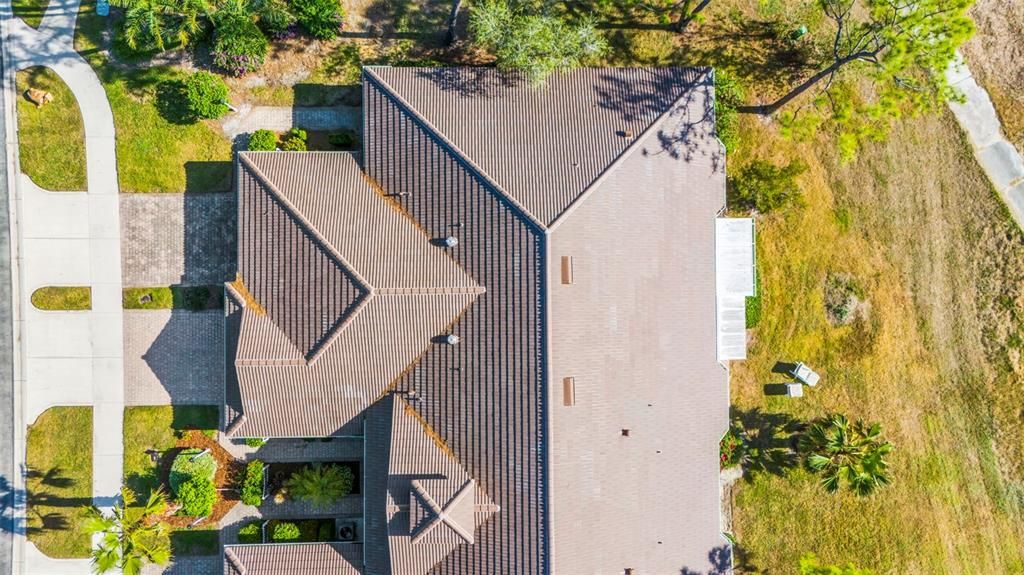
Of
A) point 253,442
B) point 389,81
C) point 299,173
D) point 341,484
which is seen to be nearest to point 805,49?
point 389,81

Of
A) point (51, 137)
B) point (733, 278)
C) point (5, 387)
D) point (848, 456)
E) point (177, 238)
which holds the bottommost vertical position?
point (848, 456)

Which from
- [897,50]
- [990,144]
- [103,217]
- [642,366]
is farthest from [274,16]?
[990,144]

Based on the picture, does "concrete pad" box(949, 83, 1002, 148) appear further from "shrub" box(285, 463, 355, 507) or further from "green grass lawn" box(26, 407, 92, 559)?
"green grass lawn" box(26, 407, 92, 559)

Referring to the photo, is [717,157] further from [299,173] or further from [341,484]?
[341,484]

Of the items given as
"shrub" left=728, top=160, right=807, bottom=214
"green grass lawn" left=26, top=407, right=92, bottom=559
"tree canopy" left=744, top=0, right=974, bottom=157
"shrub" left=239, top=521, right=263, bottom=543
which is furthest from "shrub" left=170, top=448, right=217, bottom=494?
"tree canopy" left=744, top=0, right=974, bottom=157

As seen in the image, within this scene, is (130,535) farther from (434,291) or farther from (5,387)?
(434,291)

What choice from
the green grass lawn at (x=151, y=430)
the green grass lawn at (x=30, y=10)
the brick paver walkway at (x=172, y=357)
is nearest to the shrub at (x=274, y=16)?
the green grass lawn at (x=30, y=10)
